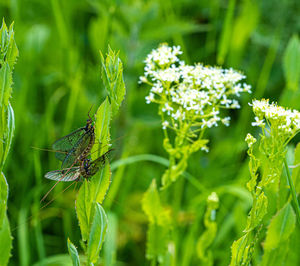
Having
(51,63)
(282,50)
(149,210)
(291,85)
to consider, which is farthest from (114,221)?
(282,50)

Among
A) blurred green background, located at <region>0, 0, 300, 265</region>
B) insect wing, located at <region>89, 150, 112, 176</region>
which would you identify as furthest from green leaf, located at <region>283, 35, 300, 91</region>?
insect wing, located at <region>89, 150, 112, 176</region>

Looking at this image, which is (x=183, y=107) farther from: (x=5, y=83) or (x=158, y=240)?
(x=5, y=83)

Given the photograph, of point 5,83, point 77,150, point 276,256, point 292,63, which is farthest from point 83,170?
point 292,63

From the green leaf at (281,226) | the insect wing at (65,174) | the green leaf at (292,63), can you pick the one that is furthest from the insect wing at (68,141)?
the green leaf at (292,63)

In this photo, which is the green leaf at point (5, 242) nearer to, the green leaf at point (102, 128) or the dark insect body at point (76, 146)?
the dark insect body at point (76, 146)

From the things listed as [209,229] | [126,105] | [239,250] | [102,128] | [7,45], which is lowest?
[239,250]

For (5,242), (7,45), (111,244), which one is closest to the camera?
(7,45)
